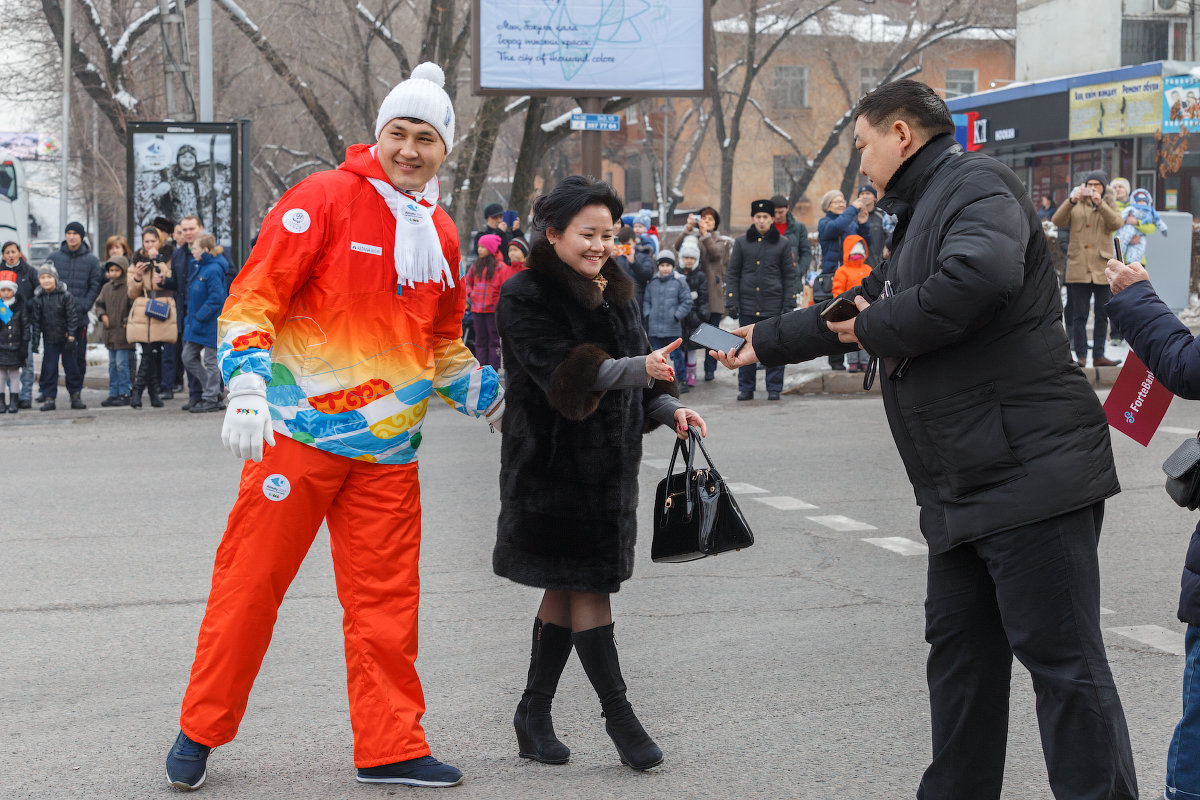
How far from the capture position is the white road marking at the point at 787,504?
26.6ft

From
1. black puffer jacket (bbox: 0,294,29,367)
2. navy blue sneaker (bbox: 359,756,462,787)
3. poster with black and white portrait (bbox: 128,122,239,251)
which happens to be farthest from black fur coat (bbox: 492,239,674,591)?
poster with black and white portrait (bbox: 128,122,239,251)

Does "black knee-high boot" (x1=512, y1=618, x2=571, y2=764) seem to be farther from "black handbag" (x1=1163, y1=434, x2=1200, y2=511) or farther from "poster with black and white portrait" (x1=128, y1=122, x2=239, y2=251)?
"poster with black and white portrait" (x1=128, y1=122, x2=239, y2=251)

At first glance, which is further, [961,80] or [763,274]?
[961,80]

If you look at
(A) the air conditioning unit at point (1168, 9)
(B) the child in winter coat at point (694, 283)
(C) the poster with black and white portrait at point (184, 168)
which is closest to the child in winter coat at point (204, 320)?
(C) the poster with black and white portrait at point (184, 168)

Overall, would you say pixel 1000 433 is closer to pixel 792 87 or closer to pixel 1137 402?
pixel 1137 402

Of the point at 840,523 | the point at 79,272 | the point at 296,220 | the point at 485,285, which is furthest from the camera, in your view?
the point at 79,272

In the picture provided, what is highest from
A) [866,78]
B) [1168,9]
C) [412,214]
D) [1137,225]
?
[866,78]

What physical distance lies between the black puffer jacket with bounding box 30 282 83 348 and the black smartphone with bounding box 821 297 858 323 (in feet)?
41.1

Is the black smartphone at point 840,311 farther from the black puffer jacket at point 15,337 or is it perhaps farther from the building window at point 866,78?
the building window at point 866,78

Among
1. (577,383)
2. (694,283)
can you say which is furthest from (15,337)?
(577,383)

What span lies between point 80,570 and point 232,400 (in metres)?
3.60

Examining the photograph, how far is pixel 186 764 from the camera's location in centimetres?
380

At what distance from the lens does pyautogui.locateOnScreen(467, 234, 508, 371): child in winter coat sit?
15133 mm

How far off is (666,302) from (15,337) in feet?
22.2
